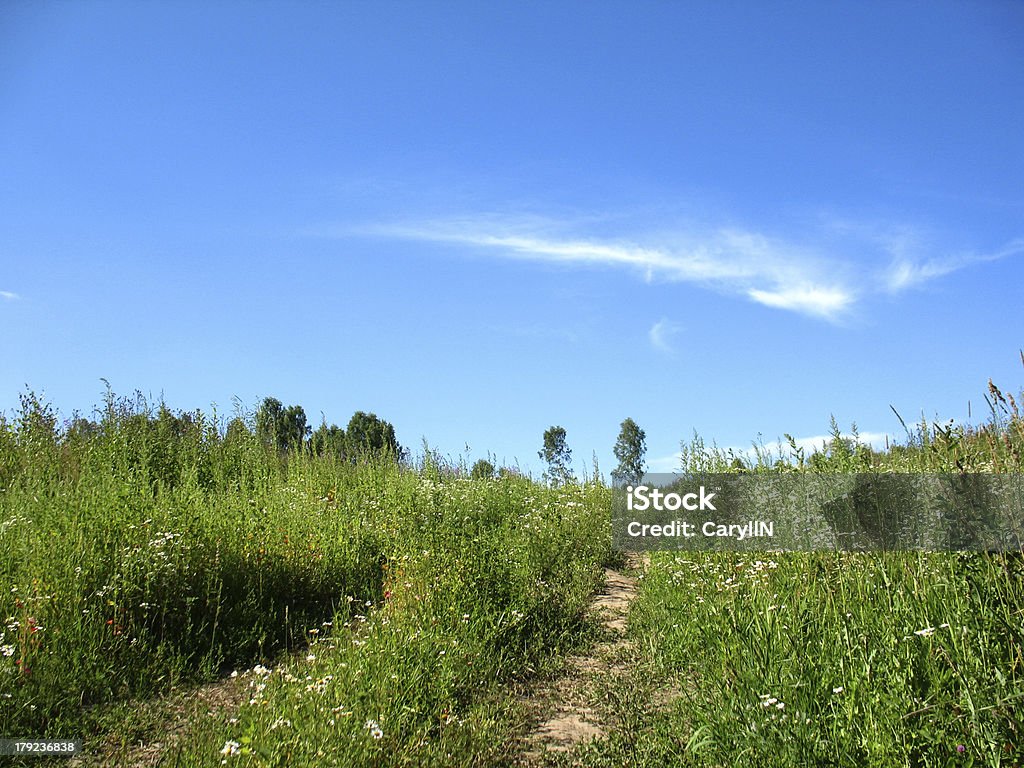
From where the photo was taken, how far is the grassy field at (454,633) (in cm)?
320

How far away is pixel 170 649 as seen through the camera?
4.86 metres

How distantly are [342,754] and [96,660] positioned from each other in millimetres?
2243

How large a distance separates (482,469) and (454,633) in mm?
7874

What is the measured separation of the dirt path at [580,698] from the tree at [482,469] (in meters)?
6.22

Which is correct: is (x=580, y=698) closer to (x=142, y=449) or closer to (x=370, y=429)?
(x=142, y=449)

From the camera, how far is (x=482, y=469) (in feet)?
41.5

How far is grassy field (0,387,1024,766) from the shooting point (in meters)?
3.20

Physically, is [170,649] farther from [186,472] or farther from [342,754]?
[186,472]

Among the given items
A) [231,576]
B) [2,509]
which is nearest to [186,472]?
[2,509]

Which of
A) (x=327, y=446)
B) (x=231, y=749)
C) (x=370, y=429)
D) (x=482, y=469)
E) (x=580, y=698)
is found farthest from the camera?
(x=370, y=429)

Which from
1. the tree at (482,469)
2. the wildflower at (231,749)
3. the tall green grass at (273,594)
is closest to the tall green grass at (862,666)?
the tall green grass at (273,594)

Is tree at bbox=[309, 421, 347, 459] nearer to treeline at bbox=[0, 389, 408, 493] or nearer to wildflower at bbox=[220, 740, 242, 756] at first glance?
treeline at bbox=[0, 389, 408, 493]

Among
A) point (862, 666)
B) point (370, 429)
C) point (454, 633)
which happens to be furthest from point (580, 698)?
point (370, 429)

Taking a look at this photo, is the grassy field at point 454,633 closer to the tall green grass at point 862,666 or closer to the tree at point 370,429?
the tall green grass at point 862,666
